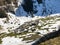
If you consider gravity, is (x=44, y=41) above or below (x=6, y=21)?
above

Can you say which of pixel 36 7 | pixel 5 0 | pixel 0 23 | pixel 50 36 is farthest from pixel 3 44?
pixel 36 7

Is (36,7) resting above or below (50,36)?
below

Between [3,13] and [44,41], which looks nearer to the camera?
[44,41]

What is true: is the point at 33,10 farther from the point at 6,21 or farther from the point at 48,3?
the point at 6,21

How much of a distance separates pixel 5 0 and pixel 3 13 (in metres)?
9.78

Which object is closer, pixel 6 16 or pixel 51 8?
pixel 6 16

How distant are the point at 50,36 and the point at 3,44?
71.5ft

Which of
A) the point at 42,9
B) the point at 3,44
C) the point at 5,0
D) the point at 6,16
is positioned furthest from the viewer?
the point at 42,9

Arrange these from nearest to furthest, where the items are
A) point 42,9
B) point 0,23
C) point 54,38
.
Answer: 1. point 54,38
2. point 0,23
3. point 42,9

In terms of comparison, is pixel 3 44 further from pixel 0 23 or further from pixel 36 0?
pixel 36 0

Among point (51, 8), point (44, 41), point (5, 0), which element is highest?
point (44, 41)

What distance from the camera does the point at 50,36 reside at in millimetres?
17125

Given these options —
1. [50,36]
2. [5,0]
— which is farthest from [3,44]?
[5,0]

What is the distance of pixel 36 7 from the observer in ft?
318
